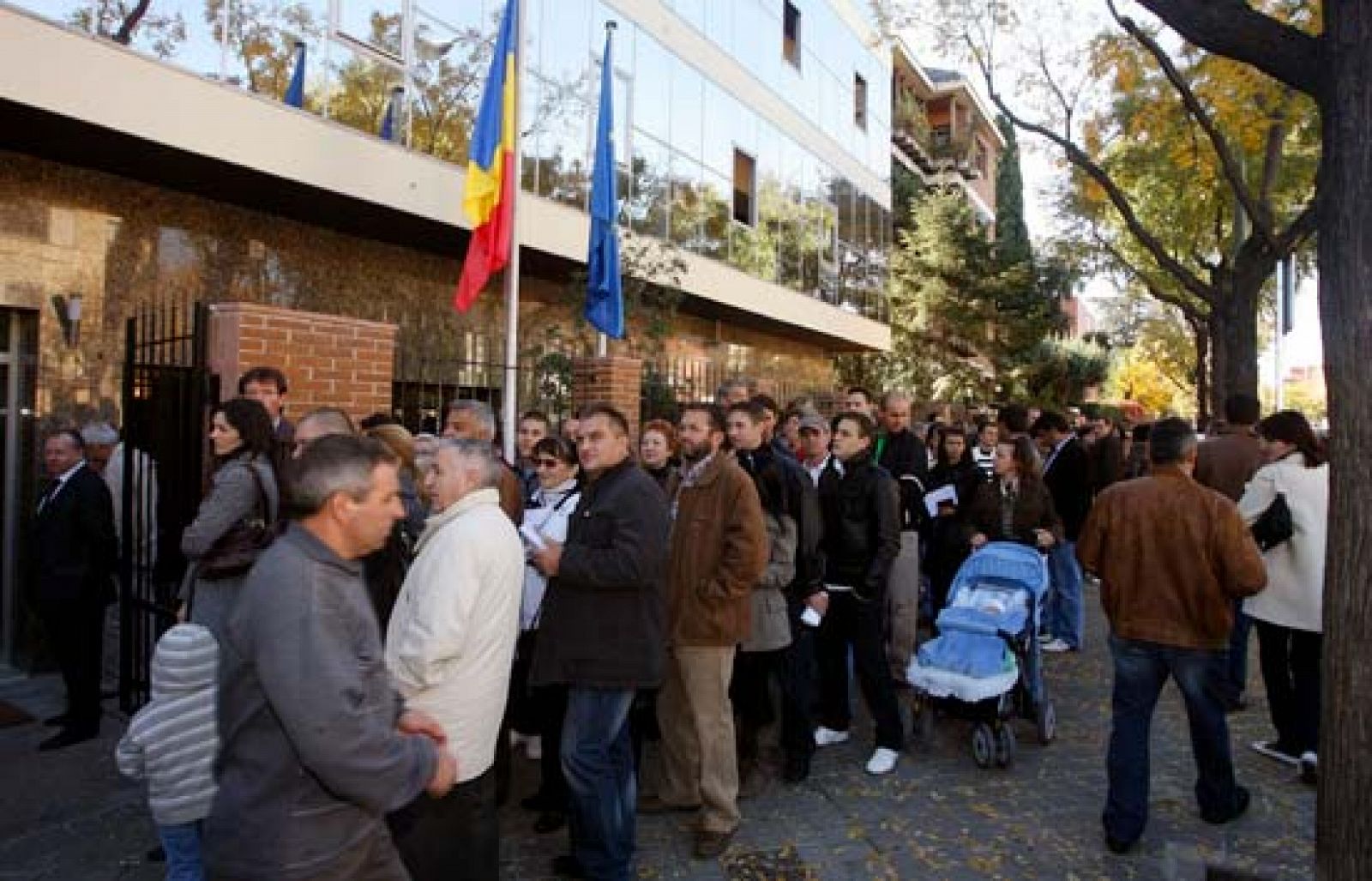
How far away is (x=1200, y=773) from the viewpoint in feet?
15.4

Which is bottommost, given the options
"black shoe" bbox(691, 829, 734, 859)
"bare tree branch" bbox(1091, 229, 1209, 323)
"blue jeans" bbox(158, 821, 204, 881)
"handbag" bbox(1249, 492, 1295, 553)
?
"black shoe" bbox(691, 829, 734, 859)

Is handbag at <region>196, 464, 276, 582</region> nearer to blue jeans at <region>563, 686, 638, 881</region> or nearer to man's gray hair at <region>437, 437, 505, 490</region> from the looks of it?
man's gray hair at <region>437, 437, 505, 490</region>

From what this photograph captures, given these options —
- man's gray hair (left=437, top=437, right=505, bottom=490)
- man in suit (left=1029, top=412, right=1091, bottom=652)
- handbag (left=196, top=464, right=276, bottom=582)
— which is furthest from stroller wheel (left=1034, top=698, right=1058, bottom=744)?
handbag (left=196, top=464, right=276, bottom=582)

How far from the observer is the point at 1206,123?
38.2 feet

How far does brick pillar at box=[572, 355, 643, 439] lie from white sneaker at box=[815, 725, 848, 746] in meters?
4.79

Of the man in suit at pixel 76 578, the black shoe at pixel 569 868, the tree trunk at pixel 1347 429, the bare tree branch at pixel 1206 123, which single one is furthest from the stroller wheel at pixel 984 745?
the bare tree branch at pixel 1206 123

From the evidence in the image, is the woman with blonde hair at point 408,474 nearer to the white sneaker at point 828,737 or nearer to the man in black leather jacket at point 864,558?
the man in black leather jacket at point 864,558

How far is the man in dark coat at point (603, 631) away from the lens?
381cm

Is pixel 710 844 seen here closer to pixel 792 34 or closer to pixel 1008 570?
pixel 1008 570

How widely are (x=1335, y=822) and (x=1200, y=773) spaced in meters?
1.27

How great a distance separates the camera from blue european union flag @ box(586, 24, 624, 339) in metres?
10.1

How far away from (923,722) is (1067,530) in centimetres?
390

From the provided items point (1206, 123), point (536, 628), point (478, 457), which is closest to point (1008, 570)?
point (536, 628)

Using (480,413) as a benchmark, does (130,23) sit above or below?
above
